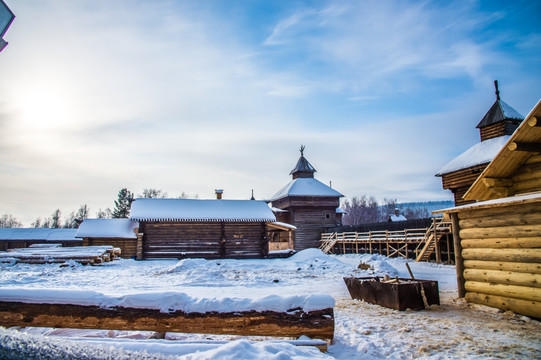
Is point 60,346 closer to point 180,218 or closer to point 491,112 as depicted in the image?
point 180,218

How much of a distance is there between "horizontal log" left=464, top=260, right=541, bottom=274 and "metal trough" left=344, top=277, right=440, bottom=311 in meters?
1.22

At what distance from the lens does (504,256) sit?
7488 millimetres

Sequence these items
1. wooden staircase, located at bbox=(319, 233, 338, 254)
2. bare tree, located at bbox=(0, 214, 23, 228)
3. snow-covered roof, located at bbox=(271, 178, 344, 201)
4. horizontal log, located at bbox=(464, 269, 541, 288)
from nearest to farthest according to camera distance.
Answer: horizontal log, located at bbox=(464, 269, 541, 288)
wooden staircase, located at bbox=(319, 233, 338, 254)
snow-covered roof, located at bbox=(271, 178, 344, 201)
bare tree, located at bbox=(0, 214, 23, 228)

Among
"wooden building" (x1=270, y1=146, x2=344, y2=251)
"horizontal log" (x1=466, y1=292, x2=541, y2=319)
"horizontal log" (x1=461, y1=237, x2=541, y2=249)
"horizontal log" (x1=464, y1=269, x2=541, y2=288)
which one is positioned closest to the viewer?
"horizontal log" (x1=466, y1=292, x2=541, y2=319)

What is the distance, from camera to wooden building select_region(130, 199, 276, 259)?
2394 centimetres

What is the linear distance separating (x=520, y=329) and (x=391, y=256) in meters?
18.9

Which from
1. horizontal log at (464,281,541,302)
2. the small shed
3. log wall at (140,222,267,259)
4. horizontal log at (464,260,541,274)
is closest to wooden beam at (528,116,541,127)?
horizontal log at (464,260,541,274)

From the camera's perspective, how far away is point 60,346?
1389mm

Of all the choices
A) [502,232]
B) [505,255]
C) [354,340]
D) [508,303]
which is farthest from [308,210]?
[354,340]

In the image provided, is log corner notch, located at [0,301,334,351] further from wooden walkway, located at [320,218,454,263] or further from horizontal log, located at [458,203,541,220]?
wooden walkway, located at [320,218,454,263]

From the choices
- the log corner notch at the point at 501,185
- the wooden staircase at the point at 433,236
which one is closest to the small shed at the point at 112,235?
the wooden staircase at the point at 433,236

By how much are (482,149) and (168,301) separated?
2432cm

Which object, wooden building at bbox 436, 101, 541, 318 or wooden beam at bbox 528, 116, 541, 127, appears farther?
wooden beam at bbox 528, 116, 541, 127

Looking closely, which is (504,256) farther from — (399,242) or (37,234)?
(37,234)
